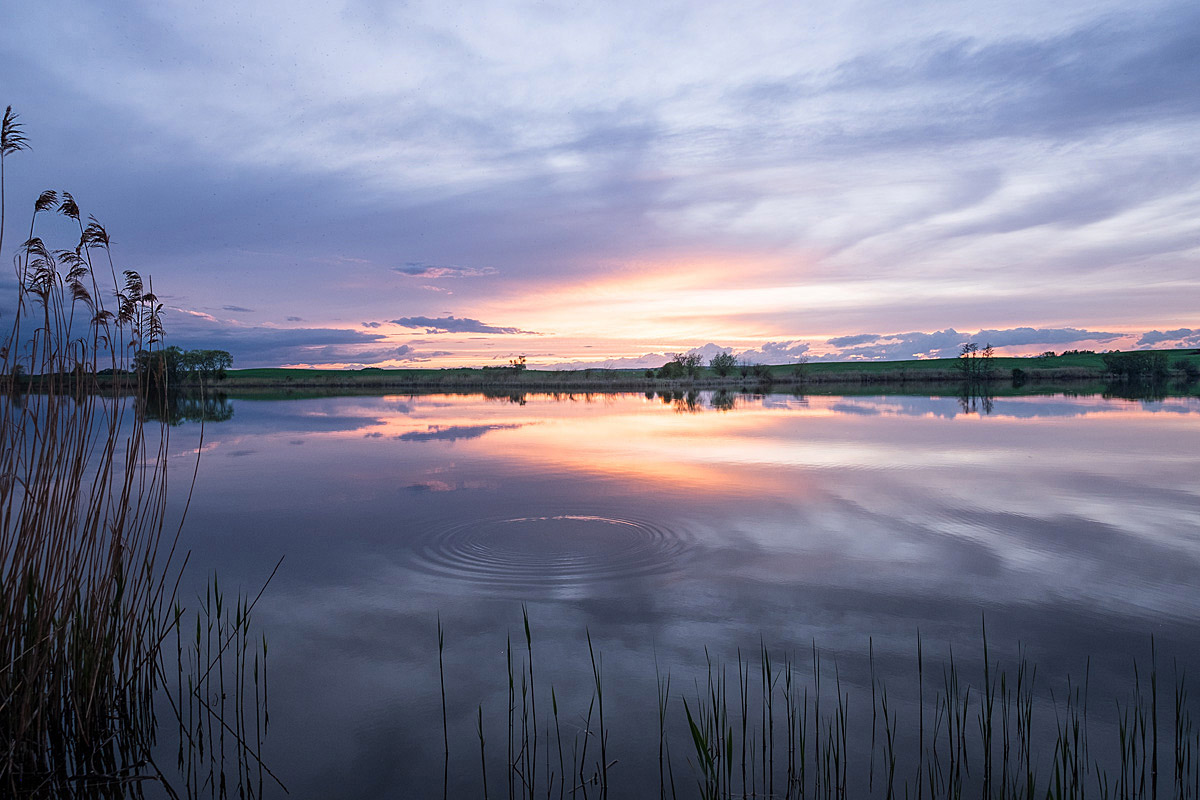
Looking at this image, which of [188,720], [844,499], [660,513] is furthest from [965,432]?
[188,720]

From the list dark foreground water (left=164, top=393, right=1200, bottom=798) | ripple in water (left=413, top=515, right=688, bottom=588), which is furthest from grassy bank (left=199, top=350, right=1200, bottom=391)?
ripple in water (left=413, top=515, right=688, bottom=588)

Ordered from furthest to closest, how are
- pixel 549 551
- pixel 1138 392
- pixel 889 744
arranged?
1. pixel 1138 392
2. pixel 549 551
3. pixel 889 744

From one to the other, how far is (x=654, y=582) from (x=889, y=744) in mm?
2821

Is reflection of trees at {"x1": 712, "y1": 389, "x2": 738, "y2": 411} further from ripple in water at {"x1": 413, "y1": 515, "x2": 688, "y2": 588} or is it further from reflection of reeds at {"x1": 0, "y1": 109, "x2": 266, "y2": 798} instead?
reflection of reeds at {"x1": 0, "y1": 109, "x2": 266, "y2": 798}

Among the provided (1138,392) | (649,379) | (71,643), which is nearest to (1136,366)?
(1138,392)

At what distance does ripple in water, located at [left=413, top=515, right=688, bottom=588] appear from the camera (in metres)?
6.25

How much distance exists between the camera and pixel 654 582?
6.04 m

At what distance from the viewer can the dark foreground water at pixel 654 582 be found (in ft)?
12.6

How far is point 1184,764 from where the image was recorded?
Result: 330 centimetres

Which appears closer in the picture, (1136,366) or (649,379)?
(1136,366)

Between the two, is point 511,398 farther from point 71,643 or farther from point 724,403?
point 71,643

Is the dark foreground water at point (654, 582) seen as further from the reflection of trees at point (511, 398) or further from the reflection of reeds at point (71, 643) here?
the reflection of trees at point (511, 398)

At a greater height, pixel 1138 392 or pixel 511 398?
pixel 1138 392

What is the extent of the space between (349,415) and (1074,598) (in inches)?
1053
